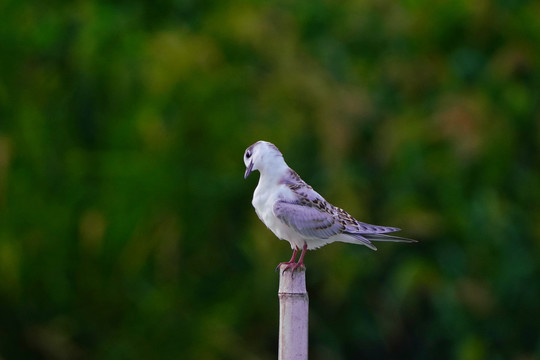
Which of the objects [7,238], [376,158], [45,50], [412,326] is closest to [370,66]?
[376,158]

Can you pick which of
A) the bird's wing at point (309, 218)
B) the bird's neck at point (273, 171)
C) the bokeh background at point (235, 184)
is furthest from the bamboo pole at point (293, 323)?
the bokeh background at point (235, 184)

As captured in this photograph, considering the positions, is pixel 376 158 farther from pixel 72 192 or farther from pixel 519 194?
pixel 72 192

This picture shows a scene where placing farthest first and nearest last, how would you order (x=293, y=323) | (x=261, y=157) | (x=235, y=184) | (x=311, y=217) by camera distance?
(x=235, y=184), (x=311, y=217), (x=261, y=157), (x=293, y=323)

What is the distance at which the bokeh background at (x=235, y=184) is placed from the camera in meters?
5.33

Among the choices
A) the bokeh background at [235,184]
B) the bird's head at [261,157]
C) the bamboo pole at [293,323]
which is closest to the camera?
the bamboo pole at [293,323]

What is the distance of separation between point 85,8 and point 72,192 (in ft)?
4.39

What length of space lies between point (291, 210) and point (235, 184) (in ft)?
9.59

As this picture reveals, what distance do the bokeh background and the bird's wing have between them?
8.76ft

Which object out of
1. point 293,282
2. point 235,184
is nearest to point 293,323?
point 293,282

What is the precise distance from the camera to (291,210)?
257 centimetres

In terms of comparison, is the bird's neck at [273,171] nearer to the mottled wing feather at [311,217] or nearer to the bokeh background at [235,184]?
the mottled wing feather at [311,217]

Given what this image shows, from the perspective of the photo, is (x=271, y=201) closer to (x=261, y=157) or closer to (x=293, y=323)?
(x=261, y=157)

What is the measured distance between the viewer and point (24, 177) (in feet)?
17.7

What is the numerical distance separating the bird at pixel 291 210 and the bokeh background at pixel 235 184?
2.66m
